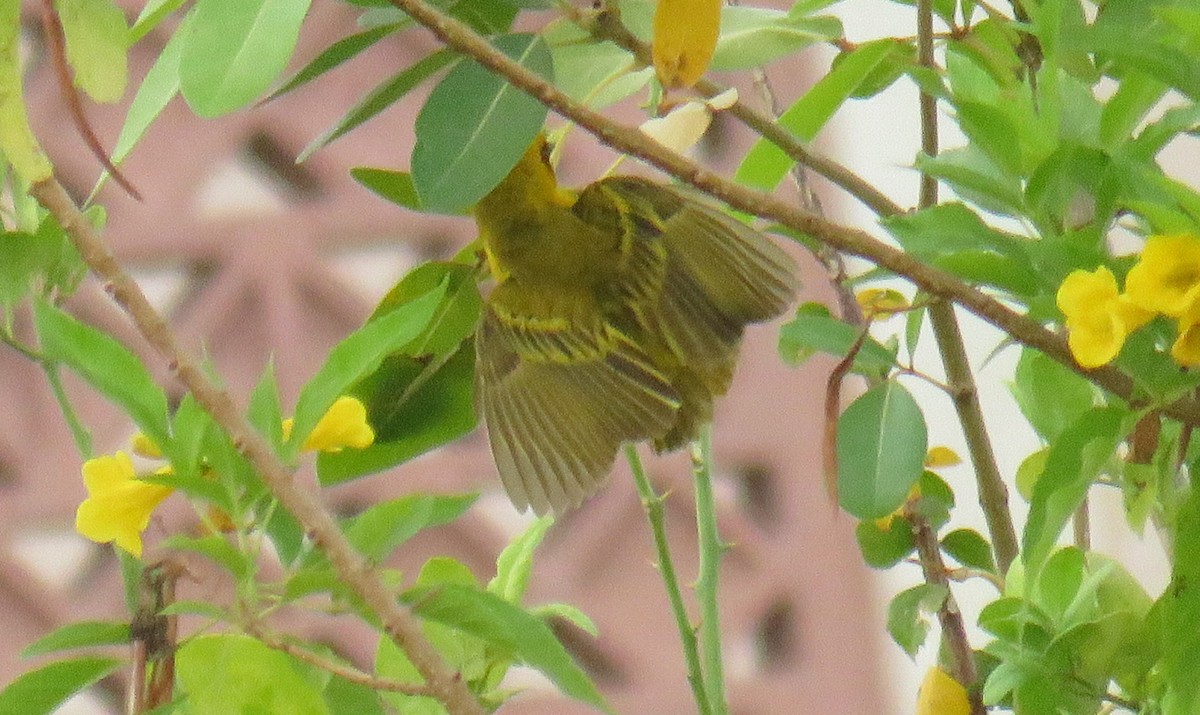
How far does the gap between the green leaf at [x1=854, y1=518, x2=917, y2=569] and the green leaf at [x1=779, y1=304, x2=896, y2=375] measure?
0.24 ft

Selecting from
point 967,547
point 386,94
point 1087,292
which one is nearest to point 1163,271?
point 1087,292

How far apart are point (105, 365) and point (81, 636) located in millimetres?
82

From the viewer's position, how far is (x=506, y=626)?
42cm

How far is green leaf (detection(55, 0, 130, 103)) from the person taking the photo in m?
0.35

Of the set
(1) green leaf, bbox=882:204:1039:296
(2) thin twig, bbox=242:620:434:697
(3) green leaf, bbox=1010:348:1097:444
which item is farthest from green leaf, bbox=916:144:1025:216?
(2) thin twig, bbox=242:620:434:697

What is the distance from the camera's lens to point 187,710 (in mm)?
441

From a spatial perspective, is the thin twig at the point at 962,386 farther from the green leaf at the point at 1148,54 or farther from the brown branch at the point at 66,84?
the brown branch at the point at 66,84

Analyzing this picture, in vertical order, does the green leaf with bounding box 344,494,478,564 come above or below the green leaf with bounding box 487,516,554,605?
above

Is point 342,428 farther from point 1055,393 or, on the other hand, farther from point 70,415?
point 1055,393

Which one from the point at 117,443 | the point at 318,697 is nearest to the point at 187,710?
the point at 318,697

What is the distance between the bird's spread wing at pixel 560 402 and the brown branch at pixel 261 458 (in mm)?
191

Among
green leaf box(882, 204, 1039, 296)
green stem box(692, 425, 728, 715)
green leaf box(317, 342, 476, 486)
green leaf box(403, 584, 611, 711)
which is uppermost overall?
green leaf box(882, 204, 1039, 296)

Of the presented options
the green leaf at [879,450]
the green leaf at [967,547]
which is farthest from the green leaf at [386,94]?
the green leaf at [967,547]

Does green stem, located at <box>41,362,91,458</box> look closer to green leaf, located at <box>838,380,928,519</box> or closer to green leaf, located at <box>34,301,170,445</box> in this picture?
green leaf, located at <box>34,301,170,445</box>
